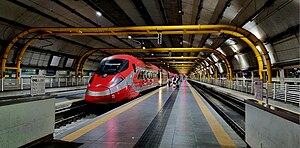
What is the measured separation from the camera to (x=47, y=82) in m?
19.8

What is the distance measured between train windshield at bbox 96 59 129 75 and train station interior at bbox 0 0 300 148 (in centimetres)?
8

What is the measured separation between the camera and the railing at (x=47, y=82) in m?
14.9

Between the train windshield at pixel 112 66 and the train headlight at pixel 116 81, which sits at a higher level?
the train windshield at pixel 112 66

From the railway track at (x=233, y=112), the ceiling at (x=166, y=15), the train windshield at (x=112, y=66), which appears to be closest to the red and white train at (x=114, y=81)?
the train windshield at (x=112, y=66)

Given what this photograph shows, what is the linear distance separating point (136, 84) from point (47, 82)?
11002mm

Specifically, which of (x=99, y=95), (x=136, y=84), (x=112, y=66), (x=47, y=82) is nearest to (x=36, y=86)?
(x=99, y=95)

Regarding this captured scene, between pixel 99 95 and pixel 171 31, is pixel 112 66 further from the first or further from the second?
pixel 171 31

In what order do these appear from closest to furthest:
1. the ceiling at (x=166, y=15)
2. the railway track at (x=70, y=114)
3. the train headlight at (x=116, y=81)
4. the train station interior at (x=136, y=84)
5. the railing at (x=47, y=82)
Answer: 1. the train station interior at (x=136, y=84)
2. the railway track at (x=70, y=114)
3. the train headlight at (x=116, y=81)
4. the ceiling at (x=166, y=15)
5. the railing at (x=47, y=82)

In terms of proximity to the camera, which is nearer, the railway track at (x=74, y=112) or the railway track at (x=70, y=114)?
the railway track at (x=70, y=114)

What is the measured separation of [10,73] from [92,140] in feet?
59.6

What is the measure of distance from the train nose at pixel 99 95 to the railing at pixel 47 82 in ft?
28.5

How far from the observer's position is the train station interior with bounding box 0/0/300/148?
376 cm

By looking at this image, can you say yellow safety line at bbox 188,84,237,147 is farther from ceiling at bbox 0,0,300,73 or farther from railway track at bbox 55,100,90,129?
ceiling at bbox 0,0,300,73

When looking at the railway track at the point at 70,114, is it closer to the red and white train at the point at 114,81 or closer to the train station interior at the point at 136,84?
the train station interior at the point at 136,84
